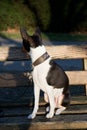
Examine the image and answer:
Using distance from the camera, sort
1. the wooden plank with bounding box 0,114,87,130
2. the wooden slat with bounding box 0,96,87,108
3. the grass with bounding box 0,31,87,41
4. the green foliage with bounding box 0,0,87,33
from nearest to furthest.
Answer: the wooden plank with bounding box 0,114,87,130, the wooden slat with bounding box 0,96,87,108, the grass with bounding box 0,31,87,41, the green foliage with bounding box 0,0,87,33

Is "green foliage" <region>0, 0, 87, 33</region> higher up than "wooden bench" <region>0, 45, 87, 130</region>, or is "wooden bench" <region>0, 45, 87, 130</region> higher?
"green foliage" <region>0, 0, 87, 33</region>

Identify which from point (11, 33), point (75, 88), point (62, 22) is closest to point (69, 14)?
point (62, 22)

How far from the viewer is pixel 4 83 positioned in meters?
6.27

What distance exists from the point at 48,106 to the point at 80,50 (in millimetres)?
964

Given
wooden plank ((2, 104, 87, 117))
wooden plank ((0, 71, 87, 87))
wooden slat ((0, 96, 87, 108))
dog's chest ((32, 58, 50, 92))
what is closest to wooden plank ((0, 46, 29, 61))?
wooden plank ((0, 71, 87, 87))

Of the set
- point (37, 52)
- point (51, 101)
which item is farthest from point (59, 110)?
point (37, 52)

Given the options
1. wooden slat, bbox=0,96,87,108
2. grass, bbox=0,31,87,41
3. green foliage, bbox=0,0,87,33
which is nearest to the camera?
wooden slat, bbox=0,96,87,108

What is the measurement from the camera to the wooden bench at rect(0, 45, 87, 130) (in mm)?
5191

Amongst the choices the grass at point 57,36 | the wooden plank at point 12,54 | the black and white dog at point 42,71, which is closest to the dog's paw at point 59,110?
the black and white dog at point 42,71

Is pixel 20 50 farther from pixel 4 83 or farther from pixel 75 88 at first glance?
pixel 75 88

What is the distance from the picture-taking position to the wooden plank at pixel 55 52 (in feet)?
20.5

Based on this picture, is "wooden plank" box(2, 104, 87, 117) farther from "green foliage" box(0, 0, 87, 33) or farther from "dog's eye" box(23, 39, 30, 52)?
Result: "green foliage" box(0, 0, 87, 33)

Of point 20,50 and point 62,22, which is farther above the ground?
point 62,22

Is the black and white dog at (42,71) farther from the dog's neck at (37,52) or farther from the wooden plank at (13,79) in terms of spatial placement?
the wooden plank at (13,79)
